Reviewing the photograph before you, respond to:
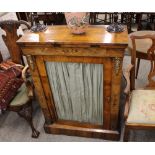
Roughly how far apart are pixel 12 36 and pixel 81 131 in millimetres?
1203

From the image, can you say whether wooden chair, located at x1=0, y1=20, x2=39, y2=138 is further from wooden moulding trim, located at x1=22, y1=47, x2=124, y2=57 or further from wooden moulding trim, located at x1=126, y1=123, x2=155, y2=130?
wooden moulding trim, located at x1=126, y1=123, x2=155, y2=130

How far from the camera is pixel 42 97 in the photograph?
5.13ft

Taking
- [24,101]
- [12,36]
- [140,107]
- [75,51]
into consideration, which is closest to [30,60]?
[75,51]

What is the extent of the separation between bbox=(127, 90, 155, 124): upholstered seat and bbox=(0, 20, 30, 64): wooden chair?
1218 mm

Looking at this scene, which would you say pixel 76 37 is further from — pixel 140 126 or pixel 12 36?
pixel 12 36

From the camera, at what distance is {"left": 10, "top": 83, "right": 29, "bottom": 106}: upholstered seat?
167 cm

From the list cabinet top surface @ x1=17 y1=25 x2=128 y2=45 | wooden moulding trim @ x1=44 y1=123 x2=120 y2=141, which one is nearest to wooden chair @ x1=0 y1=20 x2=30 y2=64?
cabinet top surface @ x1=17 y1=25 x2=128 y2=45

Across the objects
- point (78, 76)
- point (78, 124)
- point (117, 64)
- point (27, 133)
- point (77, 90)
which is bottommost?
point (27, 133)

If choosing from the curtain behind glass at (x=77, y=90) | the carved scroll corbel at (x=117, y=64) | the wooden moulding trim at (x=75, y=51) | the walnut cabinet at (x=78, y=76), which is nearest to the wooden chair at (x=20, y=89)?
the walnut cabinet at (x=78, y=76)

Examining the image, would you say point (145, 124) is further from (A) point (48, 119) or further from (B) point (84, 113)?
(A) point (48, 119)

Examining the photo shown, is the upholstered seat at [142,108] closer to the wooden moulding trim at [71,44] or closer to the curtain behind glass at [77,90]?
the curtain behind glass at [77,90]

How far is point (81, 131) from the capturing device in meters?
1.76

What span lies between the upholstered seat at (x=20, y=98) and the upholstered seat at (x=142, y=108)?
921 mm
